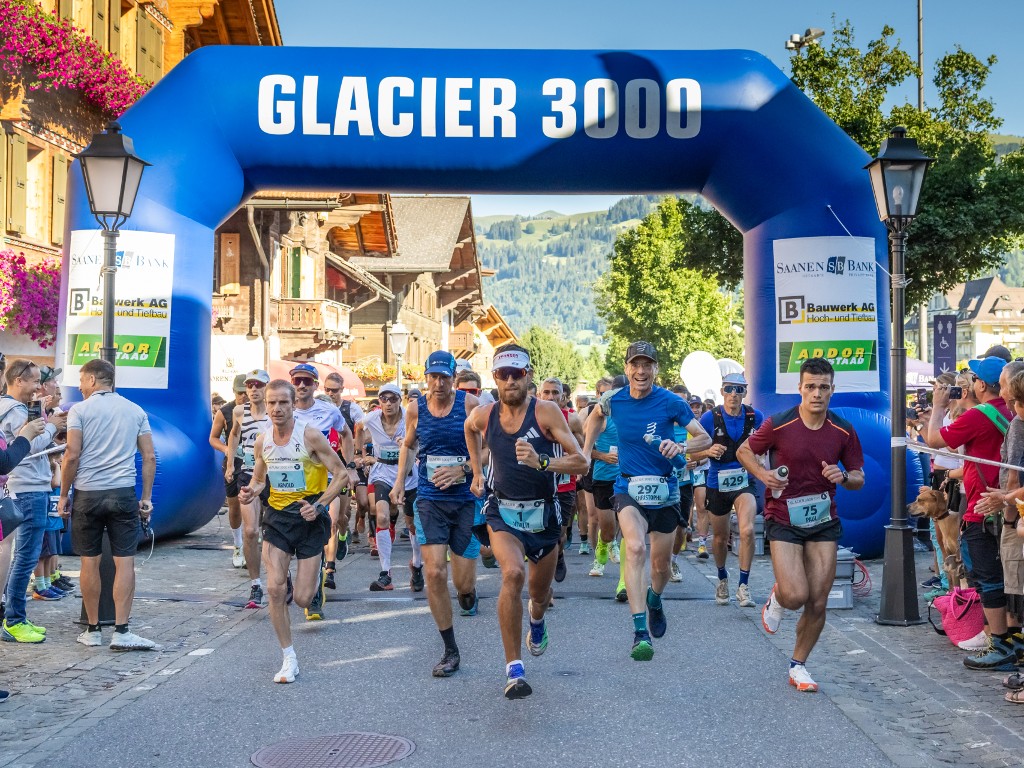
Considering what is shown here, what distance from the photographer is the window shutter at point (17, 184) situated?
1919cm

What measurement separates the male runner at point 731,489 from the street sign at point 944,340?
41.0 feet

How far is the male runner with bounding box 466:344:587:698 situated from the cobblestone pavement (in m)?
1.58

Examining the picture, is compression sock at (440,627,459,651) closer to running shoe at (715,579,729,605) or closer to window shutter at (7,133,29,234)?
running shoe at (715,579,729,605)

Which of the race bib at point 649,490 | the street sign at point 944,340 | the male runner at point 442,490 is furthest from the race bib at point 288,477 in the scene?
the street sign at point 944,340

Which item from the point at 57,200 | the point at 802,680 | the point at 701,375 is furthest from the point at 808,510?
the point at 701,375

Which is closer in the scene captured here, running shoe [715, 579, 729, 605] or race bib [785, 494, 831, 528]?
race bib [785, 494, 831, 528]

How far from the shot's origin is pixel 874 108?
22.3 metres

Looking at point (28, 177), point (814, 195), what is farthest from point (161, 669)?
point (28, 177)

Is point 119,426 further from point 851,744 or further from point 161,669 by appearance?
point 851,744

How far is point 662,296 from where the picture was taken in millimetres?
60562

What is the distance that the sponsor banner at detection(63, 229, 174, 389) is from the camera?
13.6m

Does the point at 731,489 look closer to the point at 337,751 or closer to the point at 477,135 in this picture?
the point at 337,751

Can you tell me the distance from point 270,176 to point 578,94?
12.2ft

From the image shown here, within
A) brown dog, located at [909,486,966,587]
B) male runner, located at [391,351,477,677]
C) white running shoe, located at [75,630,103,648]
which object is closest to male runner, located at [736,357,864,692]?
male runner, located at [391,351,477,677]
